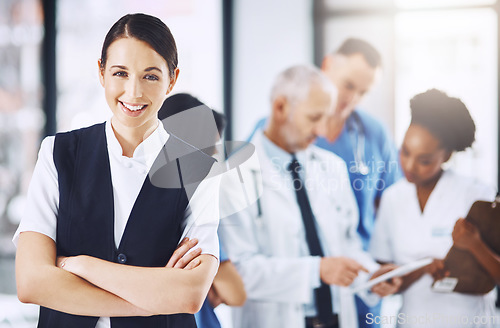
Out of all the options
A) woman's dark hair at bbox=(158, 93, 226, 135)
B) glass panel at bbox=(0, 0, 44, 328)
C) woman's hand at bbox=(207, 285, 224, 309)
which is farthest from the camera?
glass panel at bbox=(0, 0, 44, 328)

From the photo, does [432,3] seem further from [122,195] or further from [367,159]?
[122,195]

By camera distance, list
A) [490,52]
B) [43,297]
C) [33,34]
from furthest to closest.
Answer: [33,34]
[490,52]
[43,297]

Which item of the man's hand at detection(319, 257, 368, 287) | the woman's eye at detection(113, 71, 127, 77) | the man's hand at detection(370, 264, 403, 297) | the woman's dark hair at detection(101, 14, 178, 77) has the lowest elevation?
the man's hand at detection(370, 264, 403, 297)

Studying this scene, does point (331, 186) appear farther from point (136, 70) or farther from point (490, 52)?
point (136, 70)

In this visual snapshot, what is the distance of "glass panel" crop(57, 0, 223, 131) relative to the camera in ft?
6.80

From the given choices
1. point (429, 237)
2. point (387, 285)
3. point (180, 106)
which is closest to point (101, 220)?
point (180, 106)

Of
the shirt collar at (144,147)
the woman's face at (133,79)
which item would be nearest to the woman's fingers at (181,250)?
the shirt collar at (144,147)

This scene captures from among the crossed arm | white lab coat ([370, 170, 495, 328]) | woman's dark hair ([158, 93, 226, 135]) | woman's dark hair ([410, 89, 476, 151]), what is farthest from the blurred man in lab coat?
the crossed arm

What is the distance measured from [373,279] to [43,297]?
4.70 feet

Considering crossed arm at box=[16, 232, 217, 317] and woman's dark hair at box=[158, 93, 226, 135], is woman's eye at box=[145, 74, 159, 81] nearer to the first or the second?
woman's dark hair at box=[158, 93, 226, 135]

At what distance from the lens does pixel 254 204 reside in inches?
83.6

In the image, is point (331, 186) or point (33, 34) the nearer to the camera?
point (331, 186)

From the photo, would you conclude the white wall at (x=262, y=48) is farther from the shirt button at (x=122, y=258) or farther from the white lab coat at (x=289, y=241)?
the shirt button at (x=122, y=258)

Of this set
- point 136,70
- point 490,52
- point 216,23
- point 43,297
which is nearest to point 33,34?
point 216,23
